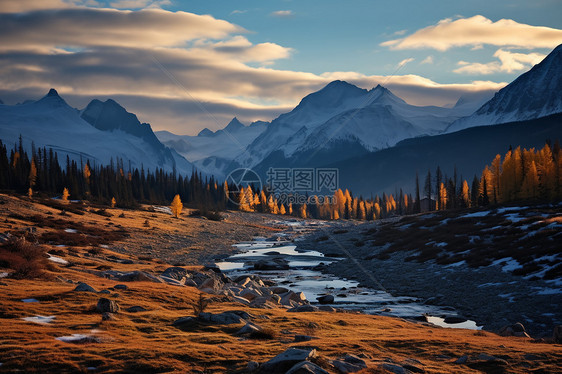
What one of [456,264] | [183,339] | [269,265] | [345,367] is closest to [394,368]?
[345,367]

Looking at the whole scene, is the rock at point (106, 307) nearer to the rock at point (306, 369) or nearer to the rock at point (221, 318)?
the rock at point (221, 318)

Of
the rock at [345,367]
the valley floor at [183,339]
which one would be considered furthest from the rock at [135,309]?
the rock at [345,367]

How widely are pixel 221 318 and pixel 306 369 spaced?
26.9 ft

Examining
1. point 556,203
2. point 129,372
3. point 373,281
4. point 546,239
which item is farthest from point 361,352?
point 556,203

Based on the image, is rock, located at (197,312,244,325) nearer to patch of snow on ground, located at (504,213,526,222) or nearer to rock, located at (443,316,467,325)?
rock, located at (443,316,467,325)

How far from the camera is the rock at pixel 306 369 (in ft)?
39.8

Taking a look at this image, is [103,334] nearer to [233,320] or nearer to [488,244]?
[233,320]

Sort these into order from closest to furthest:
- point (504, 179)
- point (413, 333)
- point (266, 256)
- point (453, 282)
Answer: point (413, 333), point (453, 282), point (266, 256), point (504, 179)

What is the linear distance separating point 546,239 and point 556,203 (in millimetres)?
42901

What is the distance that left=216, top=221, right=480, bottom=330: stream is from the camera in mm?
32878

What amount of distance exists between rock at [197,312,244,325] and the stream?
624 inches

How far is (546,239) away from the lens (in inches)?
1837

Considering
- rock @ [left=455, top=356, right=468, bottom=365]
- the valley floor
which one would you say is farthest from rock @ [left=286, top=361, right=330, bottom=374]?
rock @ [left=455, top=356, right=468, bottom=365]

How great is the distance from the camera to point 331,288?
44531mm
